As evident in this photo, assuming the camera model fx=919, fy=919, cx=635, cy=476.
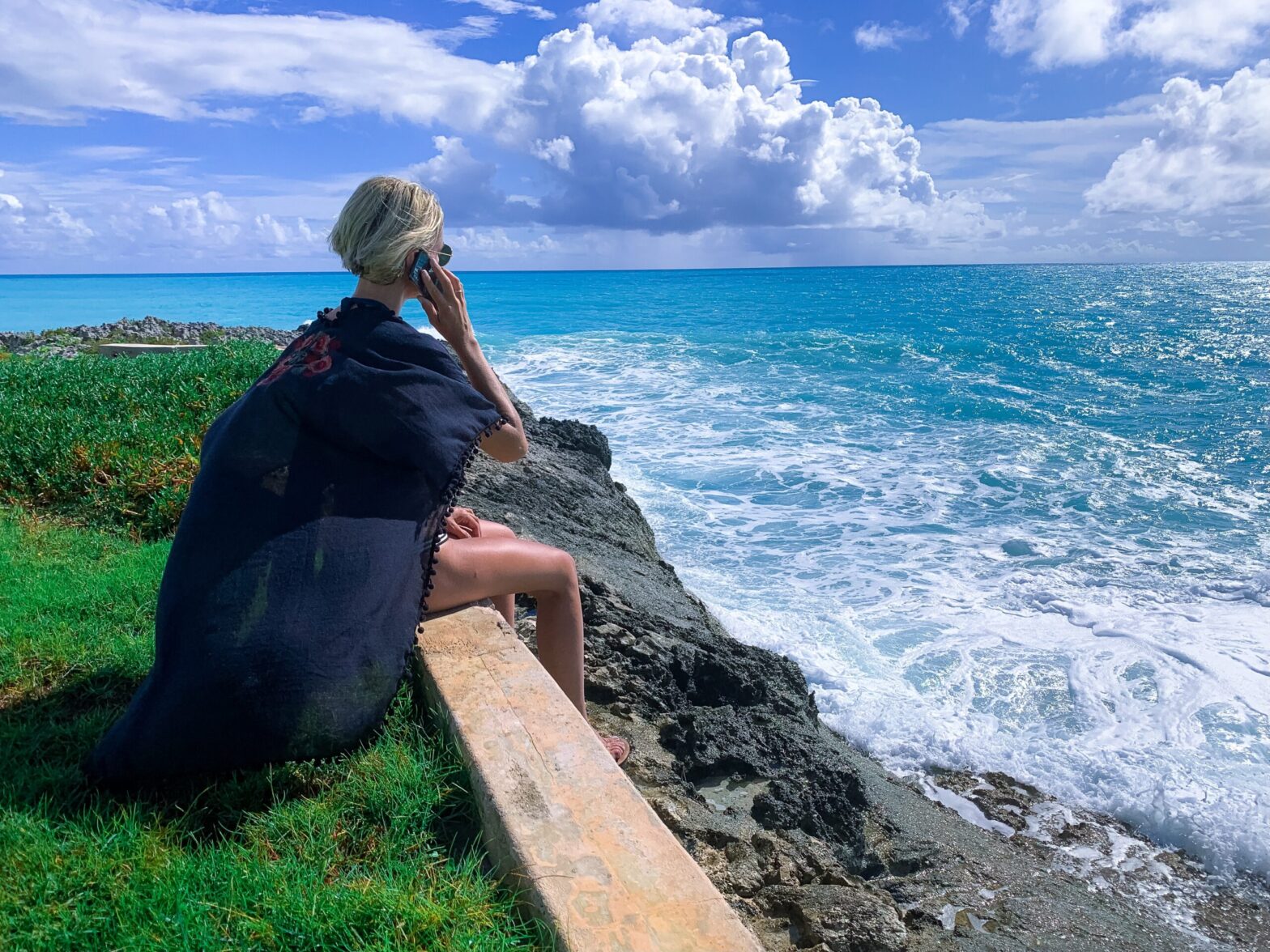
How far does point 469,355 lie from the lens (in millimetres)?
3027

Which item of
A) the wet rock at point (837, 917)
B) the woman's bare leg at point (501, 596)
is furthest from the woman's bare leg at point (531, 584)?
the wet rock at point (837, 917)

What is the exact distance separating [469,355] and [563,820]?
1.52m

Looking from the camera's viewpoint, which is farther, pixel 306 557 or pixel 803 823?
pixel 803 823

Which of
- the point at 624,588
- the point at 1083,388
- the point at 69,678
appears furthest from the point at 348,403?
the point at 1083,388

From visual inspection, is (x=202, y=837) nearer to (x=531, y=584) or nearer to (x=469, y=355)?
(x=531, y=584)

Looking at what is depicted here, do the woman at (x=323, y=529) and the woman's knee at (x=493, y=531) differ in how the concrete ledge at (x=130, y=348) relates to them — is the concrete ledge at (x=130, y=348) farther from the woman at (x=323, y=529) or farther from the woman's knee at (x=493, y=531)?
the woman at (x=323, y=529)

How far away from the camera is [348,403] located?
2586 millimetres

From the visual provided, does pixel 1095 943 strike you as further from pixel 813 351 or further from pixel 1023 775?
pixel 813 351

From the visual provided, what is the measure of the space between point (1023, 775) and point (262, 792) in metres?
4.48

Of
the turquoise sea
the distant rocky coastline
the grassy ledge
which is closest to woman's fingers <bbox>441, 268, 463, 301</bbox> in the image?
the grassy ledge

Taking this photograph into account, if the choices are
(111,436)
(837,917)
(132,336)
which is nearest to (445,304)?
(837,917)

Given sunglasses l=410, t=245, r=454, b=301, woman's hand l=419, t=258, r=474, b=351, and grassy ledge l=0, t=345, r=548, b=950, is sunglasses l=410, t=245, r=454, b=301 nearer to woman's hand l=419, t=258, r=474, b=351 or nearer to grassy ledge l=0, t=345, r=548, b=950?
woman's hand l=419, t=258, r=474, b=351

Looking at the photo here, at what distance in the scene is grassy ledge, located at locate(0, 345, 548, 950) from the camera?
1996 millimetres

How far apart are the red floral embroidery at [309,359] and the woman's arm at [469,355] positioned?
0.31 m
